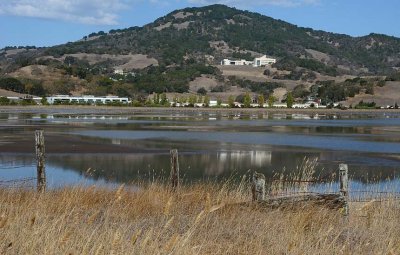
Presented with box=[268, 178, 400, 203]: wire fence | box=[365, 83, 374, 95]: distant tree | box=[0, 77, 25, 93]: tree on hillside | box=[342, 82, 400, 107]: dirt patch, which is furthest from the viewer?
box=[365, 83, 374, 95]: distant tree

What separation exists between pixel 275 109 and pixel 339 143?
105 m

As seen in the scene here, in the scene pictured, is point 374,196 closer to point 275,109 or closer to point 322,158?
point 322,158

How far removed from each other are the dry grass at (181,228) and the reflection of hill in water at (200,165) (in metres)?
12.6

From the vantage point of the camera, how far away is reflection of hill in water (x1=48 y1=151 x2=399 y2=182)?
83.3 ft

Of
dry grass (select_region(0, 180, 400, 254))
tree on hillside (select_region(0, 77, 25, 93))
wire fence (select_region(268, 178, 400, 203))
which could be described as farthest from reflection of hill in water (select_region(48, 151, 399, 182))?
tree on hillside (select_region(0, 77, 25, 93))

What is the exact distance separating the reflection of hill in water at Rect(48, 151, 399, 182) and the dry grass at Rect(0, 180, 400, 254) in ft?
41.2

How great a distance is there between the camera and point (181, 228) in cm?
780

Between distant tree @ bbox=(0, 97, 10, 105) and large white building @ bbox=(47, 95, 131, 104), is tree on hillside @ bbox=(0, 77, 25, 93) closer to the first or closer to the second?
large white building @ bbox=(47, 95, 131, 104)

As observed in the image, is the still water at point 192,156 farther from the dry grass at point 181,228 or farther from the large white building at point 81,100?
the large white building at point 81,100

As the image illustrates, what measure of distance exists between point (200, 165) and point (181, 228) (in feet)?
69.3

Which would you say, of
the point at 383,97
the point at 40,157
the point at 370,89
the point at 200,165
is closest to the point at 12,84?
the point at 370,89

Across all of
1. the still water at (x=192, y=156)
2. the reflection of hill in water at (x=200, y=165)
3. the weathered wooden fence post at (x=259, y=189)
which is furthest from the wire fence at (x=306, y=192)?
the reflection of hill in water at (x=200, y=165)

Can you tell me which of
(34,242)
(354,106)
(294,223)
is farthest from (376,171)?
(354,106)

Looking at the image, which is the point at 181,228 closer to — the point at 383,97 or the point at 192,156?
the point at 192,156
